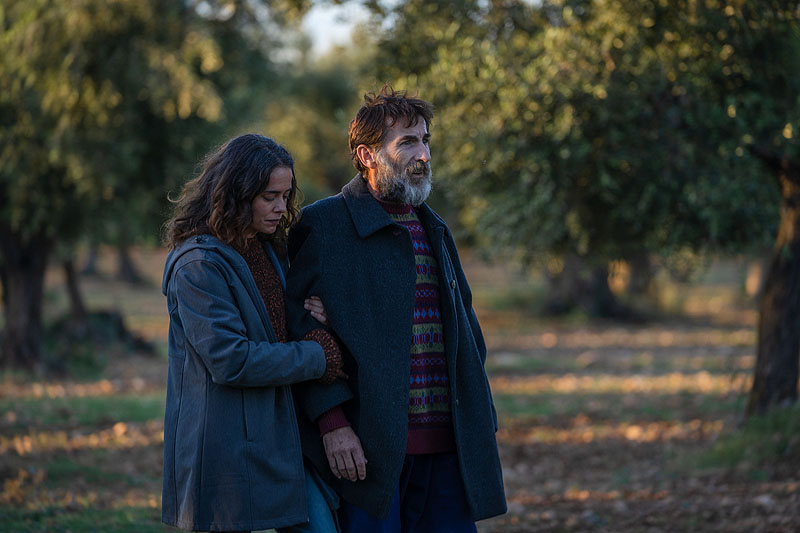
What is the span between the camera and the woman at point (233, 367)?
335 centimetres

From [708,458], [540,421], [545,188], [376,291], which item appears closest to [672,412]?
[540,421]

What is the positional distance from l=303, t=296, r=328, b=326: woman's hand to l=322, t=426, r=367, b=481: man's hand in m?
0.43

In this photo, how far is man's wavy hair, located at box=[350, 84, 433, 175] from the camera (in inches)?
149

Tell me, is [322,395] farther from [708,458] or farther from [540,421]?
[540,421]

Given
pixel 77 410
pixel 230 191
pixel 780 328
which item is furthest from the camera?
pixel 77 410

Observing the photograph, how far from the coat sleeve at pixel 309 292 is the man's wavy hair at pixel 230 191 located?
236mm

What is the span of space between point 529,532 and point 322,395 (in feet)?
11.1

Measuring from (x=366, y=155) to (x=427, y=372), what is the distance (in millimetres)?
923

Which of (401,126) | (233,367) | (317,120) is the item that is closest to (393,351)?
(233,367)

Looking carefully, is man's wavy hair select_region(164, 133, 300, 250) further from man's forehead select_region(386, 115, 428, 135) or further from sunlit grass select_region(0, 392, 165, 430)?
sunlit grass select_region(0, 392, 165, 430)

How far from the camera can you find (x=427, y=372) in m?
3.83

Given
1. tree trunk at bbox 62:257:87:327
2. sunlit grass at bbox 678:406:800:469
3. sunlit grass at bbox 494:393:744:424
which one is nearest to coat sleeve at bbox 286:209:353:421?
sunlit grass at bbox 678:406:800:469

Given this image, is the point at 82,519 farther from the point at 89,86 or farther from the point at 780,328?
the point at 89,86

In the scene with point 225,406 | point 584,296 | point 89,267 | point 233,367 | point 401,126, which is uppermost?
point 89,267
